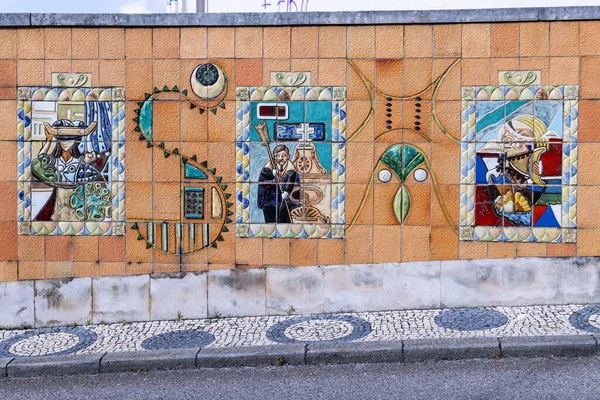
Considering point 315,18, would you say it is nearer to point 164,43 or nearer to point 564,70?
point 164,43

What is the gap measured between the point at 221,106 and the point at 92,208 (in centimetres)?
190

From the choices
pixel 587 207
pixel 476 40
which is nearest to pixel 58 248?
pixel 476 40

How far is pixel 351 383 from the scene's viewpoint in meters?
6.09

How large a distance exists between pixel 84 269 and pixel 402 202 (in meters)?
3.72

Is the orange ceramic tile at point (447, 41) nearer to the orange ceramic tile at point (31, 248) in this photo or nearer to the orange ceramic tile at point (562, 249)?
the orange ceramic tile at point (562, 249)

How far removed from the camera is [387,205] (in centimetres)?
782

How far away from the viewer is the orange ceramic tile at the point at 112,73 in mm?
7988

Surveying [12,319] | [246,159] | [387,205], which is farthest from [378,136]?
[12,319]

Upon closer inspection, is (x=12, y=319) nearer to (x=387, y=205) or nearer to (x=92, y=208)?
(x=92, y=208)

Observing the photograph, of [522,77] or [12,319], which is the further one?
[12,319]

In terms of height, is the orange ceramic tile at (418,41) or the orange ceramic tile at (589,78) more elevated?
the orange ceramic tile at (418,41)

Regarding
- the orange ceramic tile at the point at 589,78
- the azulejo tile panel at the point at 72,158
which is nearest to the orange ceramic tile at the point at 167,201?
the azulejo tile panel at the point at 72,158

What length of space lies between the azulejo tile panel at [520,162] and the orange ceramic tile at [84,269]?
4.25 meters

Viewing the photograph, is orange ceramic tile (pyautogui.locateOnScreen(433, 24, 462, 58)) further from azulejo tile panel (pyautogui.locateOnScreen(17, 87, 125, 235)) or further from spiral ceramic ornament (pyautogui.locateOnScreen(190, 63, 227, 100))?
azulejo tile panel (pyautogui.locateOnScreen(17, 87, 125, 235))
